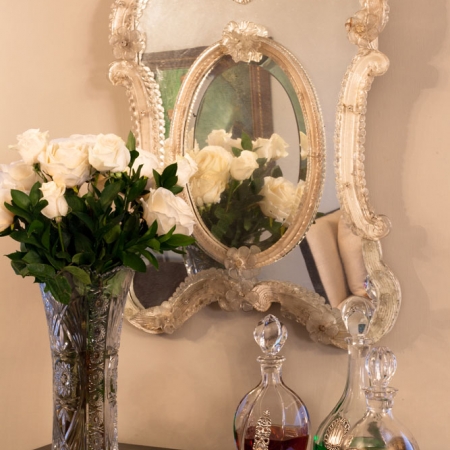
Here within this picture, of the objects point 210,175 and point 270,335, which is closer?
point 270,335

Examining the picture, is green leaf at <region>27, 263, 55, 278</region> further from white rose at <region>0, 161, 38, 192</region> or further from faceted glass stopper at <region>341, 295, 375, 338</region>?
faceted glass stopper at <region>341, 295, 375, 338</region>

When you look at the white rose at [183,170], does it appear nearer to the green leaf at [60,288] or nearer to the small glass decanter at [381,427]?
the green leaf at [60,288]

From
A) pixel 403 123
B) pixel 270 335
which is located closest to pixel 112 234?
pixel 270 335

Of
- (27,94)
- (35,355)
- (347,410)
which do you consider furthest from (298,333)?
Result: (27,94)

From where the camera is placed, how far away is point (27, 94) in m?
1.65

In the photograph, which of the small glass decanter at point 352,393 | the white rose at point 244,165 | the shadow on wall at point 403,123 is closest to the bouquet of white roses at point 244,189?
the white rose at point 244,165

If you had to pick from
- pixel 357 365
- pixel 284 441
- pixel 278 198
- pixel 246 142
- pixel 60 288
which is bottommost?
pixel 284 441

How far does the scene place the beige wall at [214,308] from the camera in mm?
1223

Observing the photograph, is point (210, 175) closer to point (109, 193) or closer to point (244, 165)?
point (244, 165)

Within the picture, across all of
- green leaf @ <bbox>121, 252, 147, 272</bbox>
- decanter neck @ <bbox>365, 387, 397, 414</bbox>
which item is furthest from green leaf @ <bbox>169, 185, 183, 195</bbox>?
decanter neck @ <bbox>365, 387, 397, 414</bbox>

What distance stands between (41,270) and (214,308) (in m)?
0.44

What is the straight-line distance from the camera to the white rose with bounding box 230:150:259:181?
4.28 feet

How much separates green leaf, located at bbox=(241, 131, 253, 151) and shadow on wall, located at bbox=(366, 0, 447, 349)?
0.71ft

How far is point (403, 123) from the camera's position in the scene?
1.25m
